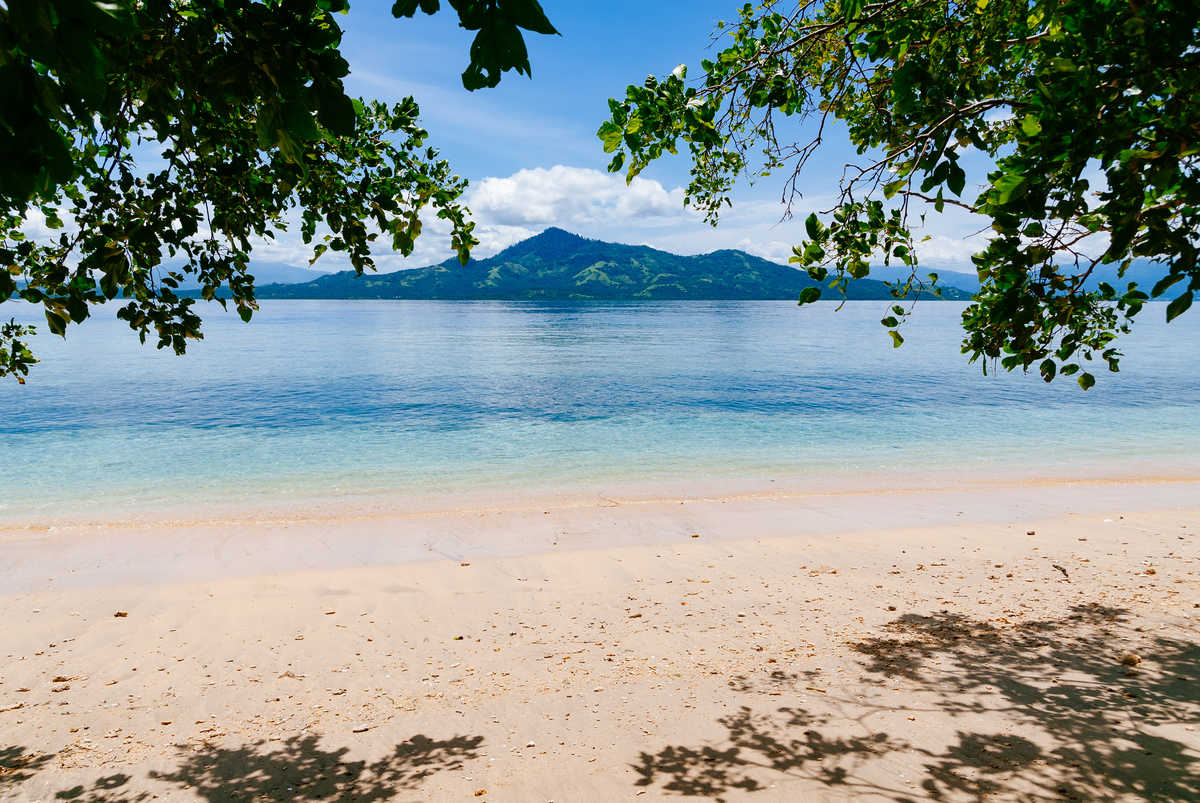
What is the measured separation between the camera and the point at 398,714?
263 inches

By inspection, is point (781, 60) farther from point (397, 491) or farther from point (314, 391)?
point (314, 391)

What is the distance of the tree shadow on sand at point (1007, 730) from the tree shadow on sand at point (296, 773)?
1.93 metres

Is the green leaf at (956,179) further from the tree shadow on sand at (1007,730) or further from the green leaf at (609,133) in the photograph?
the tree shadow on sand at (1007,730)

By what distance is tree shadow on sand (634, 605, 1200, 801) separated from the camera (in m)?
5.02

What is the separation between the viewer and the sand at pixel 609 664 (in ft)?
17.9

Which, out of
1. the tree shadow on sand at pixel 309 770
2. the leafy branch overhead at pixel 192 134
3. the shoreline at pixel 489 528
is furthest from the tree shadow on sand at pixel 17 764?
the shoreline at pixel 489 528

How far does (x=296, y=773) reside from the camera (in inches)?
223

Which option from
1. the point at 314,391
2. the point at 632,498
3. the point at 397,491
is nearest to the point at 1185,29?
the point at 632,498

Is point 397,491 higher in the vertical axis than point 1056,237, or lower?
lower

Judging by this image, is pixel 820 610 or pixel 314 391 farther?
pixel 314 391

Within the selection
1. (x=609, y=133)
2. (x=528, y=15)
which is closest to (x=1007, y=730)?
(x=609, y=133)

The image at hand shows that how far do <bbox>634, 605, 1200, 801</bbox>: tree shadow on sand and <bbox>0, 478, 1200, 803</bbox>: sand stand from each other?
3 cm

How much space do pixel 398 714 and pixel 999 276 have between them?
660cm

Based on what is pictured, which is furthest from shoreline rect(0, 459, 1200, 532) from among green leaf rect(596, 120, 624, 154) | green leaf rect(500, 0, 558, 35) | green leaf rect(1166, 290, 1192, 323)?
green leaf rect(500, 0, 558, 35)
